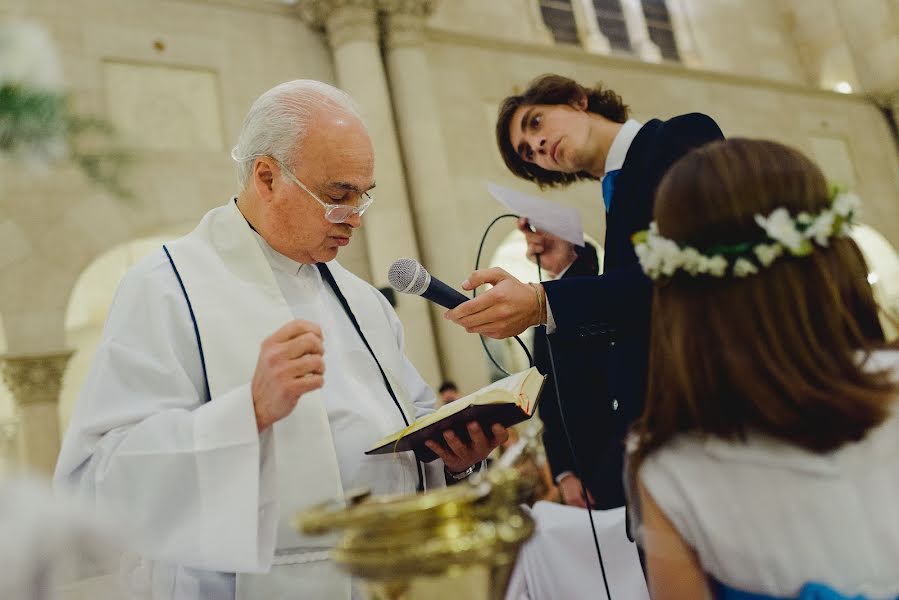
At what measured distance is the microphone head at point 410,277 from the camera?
2105 mm

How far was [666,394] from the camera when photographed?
1318 millimetres

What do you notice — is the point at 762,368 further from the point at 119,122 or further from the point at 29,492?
the point at 119,122

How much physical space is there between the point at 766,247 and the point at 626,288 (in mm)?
812

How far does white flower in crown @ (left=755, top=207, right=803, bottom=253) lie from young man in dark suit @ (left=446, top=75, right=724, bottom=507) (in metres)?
0.14

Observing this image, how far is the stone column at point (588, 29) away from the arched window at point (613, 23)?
0.16 meters

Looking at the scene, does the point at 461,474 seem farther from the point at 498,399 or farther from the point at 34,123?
the point at 34,123

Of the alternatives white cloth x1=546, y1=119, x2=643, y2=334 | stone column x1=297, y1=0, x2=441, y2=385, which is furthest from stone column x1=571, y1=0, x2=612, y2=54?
white cloth x1=546, y1=119, x2=643, y2=334

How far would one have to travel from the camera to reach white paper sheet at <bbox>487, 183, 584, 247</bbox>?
2504mm

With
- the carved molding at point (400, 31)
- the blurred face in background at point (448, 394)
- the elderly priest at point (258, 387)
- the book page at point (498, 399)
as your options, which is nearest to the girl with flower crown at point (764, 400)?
the book page at point (498, 399)

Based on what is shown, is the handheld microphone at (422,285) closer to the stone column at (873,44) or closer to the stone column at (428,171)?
the stone column at (428,171)

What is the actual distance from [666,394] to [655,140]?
1230 mm

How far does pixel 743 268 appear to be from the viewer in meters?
1.27

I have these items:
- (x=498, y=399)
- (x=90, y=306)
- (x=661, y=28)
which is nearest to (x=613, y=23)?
(x=661, y=28)

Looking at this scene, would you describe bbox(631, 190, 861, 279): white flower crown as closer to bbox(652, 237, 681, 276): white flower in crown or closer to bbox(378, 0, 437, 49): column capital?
bbox(652, 237, 681, 276): white flower in crown
